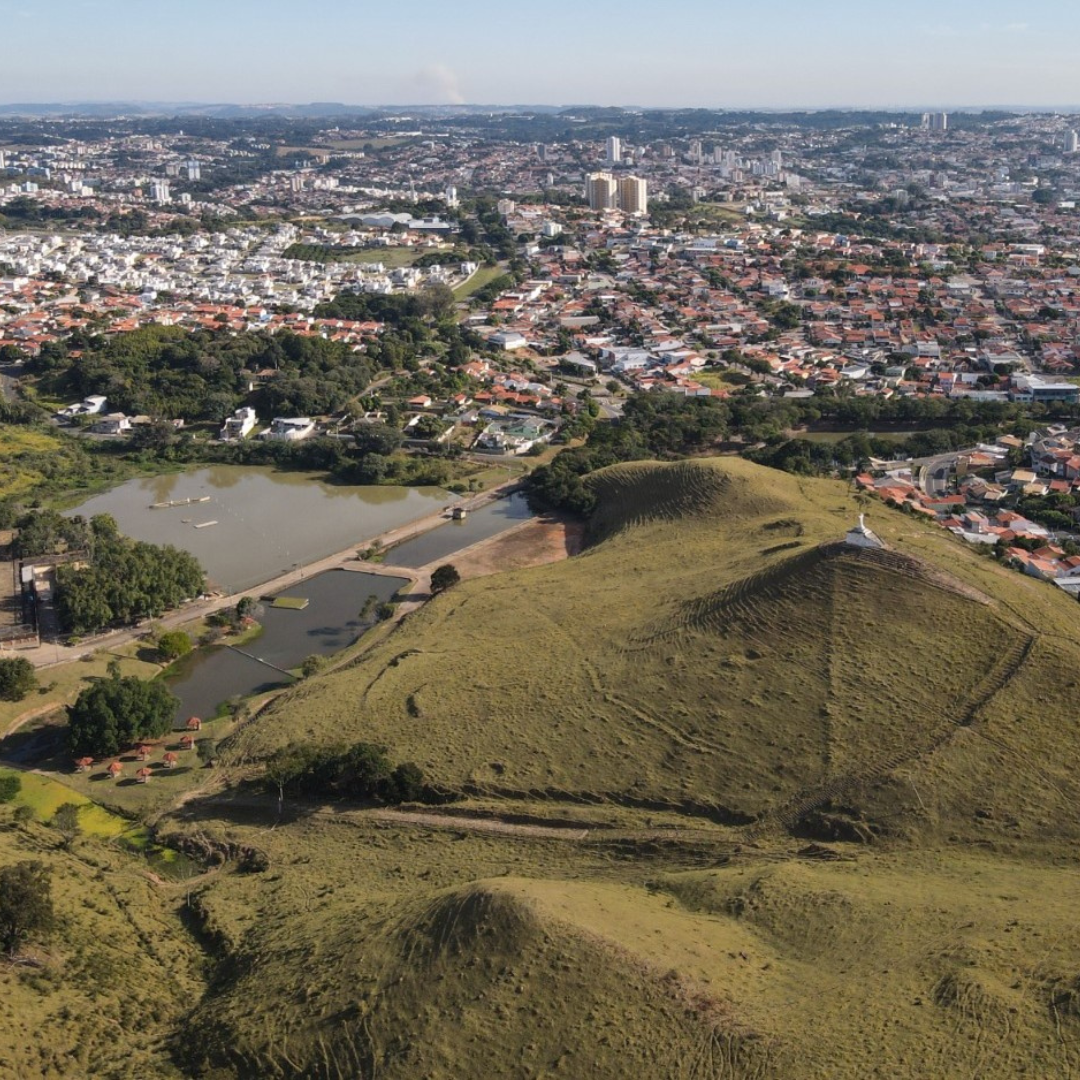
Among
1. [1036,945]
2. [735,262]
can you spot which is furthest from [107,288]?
[1036,945]

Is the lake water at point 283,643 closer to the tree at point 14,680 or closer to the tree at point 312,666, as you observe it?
the tree at point 312,666

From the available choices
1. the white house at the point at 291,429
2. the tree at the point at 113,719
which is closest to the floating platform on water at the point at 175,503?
the white house at the point at 291,429

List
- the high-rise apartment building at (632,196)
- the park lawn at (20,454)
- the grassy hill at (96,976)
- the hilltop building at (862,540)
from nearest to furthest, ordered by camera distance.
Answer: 1. the grassy hill at (96,976)
2. the hilltop building at (862,540)
3. the park lawn at (20,454)
4. the high-rise apartment building at (632,196)

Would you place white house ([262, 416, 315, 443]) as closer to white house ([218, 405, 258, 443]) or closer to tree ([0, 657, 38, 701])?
white house ([218, 405, 258, 443])

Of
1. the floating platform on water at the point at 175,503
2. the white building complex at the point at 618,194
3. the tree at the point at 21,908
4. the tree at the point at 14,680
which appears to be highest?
the white building complex at the point at 618,194

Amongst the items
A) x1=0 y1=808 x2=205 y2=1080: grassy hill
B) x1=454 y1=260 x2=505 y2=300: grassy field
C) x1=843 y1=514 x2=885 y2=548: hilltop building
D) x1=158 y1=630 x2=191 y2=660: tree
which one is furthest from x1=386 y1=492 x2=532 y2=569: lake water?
x1=454 y1=260 x2=505 y2=300: grassy field

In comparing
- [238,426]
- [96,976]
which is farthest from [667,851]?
[238,426]
